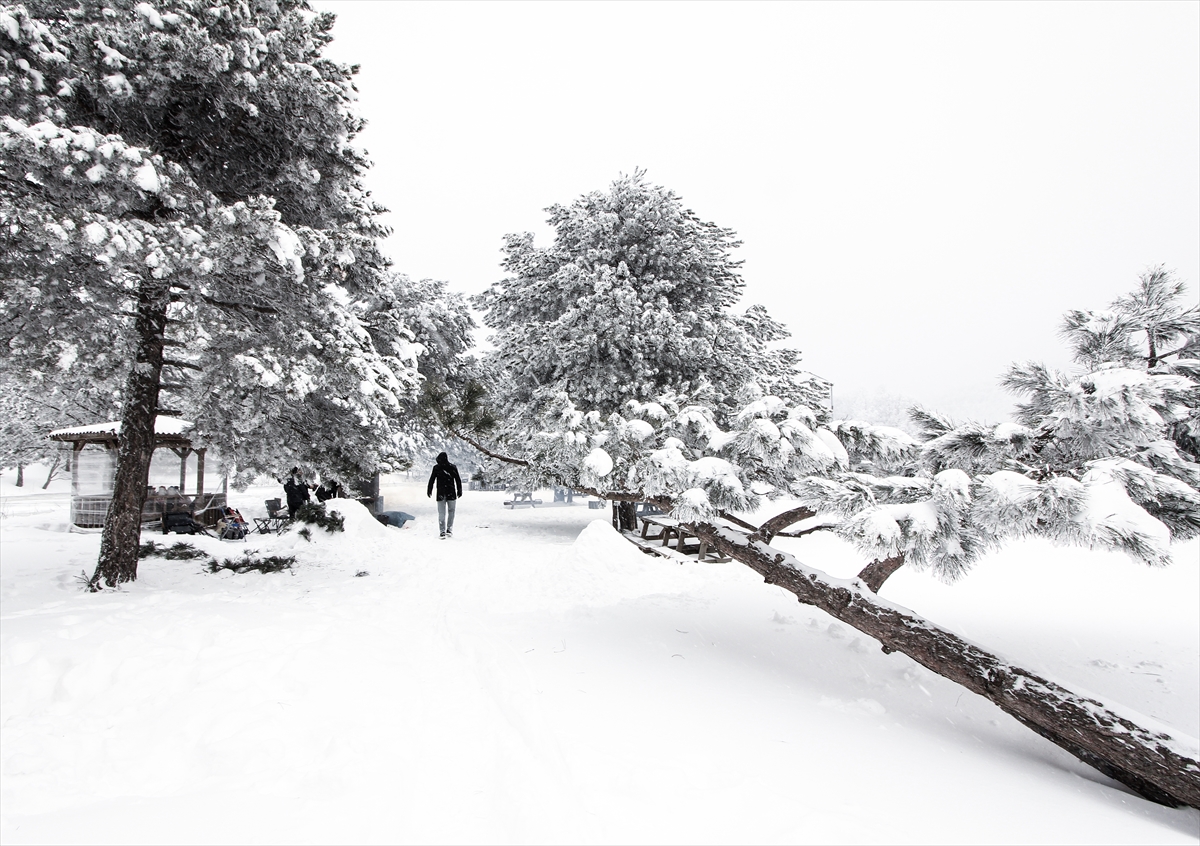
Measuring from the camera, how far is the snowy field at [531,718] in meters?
2.55

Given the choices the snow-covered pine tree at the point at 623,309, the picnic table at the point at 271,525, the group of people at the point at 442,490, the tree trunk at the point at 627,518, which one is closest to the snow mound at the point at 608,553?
the snow-covered pine tree at the point at 623,309

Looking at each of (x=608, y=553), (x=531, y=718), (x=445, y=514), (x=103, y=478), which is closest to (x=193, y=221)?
(x=531, y=718)

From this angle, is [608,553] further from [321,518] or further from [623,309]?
[321,518]

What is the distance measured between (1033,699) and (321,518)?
11415 mm

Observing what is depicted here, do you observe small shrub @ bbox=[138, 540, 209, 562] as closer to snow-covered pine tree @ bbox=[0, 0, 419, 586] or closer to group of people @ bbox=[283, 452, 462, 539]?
snow-covered pine tree @ bbox=[0, 0, 419, 586]

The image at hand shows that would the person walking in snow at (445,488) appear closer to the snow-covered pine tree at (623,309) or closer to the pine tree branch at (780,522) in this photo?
the snow-covered pine tree at (623,309)

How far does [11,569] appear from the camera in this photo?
671 centimetres

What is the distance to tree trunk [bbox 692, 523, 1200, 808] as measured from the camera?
3.08m

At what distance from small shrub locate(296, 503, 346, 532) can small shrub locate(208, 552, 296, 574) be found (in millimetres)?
2594

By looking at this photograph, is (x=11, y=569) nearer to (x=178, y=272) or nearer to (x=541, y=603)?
(x=178, y=272)

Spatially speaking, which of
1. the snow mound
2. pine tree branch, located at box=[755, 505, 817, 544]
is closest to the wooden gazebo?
the snow mound

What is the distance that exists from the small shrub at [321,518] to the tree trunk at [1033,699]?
9.41 m

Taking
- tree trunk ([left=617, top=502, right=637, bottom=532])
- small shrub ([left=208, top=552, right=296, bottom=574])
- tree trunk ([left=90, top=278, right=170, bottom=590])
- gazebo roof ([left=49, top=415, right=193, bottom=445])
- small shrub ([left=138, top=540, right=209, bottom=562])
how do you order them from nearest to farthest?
tree trunk ([left=90, top=278, right=170, bottom=590]) → small shrub ([left=208, top=552, right=296, bottom=574]) → small shrub ([left=138, top=540, right=209, bottom=562]) → gazebo roof ([left=49, top=415, right=193, bottom=445]) → tree trunk ([left=617, top=502, right=637, bottom=532])

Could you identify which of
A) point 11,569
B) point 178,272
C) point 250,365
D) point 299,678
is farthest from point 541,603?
point 11,569
